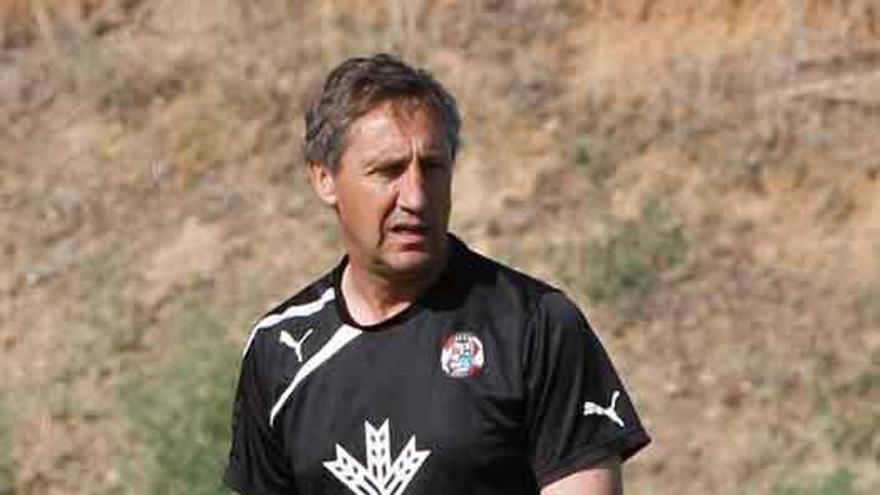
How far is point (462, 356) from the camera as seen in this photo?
10.9 ft

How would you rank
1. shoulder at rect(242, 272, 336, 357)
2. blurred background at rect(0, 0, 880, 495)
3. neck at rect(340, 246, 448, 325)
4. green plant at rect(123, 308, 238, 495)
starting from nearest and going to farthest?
neck at rect(340, 246, 448, 325)
shoulder at rect(242, 272, 336, 357)
green plant at rect(123, 308, 238, 495)
blurred background at rect(0, 0, 880, 495)

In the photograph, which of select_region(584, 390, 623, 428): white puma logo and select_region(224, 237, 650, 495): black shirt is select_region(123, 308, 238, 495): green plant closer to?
select_region(224, 237, 650, 495): black shirt

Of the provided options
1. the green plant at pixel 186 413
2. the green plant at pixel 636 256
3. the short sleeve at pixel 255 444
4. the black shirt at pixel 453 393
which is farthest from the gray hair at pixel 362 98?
the green plant at pixel 636 256

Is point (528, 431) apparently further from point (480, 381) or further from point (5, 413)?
point (5, 413)

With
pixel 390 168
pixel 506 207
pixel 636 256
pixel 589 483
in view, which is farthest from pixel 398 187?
pixel 506 207

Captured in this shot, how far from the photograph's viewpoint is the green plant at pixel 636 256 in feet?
25.8

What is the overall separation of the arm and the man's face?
1.28 ft

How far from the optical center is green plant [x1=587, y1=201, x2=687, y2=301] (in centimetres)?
786

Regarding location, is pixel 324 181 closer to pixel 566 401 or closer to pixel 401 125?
pixel 401 125

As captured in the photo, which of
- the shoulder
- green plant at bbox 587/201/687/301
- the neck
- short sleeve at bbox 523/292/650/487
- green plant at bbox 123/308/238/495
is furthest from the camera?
green plant at bbox 587/201/687/301

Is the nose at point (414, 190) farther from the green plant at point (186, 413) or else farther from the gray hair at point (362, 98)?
the green plant at point (186, 413)

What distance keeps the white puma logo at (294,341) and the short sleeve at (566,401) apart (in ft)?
1.32

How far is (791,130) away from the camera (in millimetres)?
8430

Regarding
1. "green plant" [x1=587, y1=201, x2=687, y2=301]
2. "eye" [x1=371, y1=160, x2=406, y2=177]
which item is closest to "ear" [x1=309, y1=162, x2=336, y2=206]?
"eye" [x1=371, y1=160, x2=406, y2=177]
